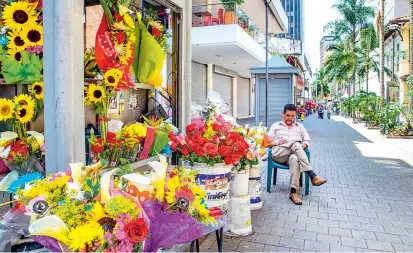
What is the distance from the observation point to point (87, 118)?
3221 mm

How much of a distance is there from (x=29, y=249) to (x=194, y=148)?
1.58 meters

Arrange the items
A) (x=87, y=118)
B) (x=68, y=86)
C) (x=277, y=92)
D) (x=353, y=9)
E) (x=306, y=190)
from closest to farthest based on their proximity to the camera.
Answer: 1. (x=68, y=86)
2. (x=87, y=118)
3. (x=306, y=190)
4. (x=277, y=92)
5. (x=353, y=9)

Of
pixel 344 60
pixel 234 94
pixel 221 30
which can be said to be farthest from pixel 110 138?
pixel 344 60

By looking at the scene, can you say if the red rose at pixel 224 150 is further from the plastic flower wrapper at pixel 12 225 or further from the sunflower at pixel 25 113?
the plastic flower wrapper at pixel 12 225

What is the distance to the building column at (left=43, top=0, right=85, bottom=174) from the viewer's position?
8.20ft

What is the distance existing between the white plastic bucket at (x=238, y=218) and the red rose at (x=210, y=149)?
823 millimetres

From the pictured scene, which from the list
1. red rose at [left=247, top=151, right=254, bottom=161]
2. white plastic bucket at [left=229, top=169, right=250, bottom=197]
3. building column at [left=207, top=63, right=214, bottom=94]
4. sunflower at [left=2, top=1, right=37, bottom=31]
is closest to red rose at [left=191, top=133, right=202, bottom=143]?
red rose at [left=247, top=151, right=254, bottom=161]

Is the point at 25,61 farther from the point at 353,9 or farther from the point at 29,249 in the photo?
the point at 353,9

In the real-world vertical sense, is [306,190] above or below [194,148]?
below

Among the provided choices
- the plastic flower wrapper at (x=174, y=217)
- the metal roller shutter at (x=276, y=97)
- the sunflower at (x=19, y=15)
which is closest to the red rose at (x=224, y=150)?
the plastic flower wrapper at (x=174, y=217)

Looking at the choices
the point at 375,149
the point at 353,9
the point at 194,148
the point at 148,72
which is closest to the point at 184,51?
the point at 148,72

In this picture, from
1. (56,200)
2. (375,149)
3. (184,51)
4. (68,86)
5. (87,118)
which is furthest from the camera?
(375,149)

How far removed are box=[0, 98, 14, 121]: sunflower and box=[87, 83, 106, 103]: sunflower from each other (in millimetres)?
528

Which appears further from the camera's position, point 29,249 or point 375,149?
point 375,149
